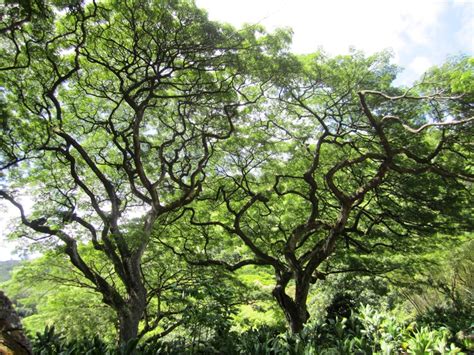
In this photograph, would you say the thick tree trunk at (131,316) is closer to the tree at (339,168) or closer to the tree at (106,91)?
the tree at (106,91)

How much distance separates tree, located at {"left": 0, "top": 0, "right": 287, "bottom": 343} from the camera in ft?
21.3

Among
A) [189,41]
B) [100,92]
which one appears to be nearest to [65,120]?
[100,92]

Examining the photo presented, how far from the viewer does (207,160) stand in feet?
30.0

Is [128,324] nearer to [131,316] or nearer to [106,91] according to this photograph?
[131,316]

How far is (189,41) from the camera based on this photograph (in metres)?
6.90

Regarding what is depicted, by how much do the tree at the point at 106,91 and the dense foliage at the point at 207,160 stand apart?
0.15 ft

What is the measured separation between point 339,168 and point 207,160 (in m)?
3.71

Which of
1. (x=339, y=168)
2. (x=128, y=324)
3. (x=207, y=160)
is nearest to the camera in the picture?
(x=128, y=324)

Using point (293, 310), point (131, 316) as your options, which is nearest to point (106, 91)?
A: point (131, 316)

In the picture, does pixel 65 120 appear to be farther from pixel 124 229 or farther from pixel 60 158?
pixel 124 229

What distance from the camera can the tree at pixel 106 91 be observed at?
6484 millimetres

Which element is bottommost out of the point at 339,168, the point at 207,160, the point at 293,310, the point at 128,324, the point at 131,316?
the point at 128,324

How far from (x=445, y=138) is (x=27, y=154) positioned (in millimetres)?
9571

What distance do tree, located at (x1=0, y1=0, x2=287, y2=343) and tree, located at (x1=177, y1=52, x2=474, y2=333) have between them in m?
1.43
